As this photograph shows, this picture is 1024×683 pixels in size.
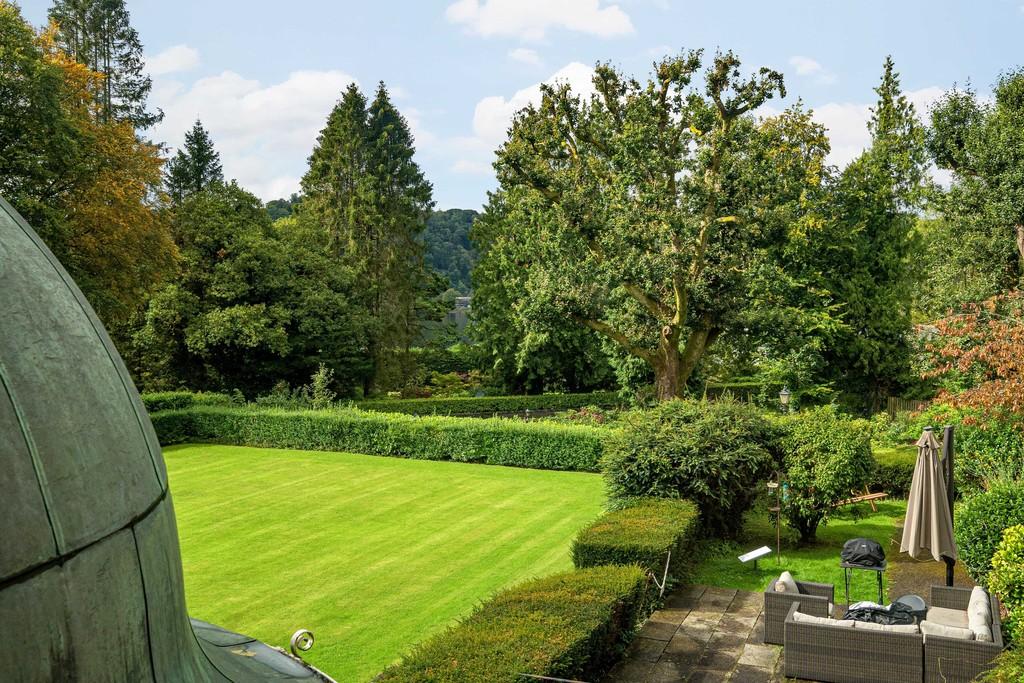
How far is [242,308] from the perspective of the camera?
1286 inches

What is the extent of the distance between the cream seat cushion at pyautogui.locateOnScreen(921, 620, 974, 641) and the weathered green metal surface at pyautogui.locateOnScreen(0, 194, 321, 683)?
27.0ft

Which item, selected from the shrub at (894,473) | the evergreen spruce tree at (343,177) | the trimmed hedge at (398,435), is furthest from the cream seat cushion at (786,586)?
the evergreen spruce tree at (343,177)

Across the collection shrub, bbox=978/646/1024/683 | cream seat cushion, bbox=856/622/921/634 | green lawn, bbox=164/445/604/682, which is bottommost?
green lawn, bbox=164/445/604/682

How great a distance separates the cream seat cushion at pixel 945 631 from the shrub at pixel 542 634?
114 inches

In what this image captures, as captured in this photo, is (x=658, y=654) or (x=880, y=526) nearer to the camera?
(x=658, y=654)

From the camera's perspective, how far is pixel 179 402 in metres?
28.2

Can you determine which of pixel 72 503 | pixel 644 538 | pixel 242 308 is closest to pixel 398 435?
pixel 242 308

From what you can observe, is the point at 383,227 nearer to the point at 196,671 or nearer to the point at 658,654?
the point at 658,654

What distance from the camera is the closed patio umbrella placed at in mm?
10078

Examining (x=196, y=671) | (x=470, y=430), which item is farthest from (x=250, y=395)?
(x=196, y=671)

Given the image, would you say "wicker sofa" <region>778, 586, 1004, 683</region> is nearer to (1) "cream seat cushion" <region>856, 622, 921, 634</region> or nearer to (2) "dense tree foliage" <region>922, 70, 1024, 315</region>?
(1) "cream seat cushion" <region>856, 622, 921, 634</region>

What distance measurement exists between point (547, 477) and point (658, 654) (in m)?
11.8

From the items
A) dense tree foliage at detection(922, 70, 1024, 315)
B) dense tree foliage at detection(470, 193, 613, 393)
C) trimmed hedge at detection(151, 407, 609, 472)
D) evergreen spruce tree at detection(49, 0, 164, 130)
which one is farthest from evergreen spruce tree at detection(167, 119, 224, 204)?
dense tree foliage at detection(922, 70, 1024, 315)

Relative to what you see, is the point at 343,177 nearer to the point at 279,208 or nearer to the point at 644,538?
the point at 279,208
